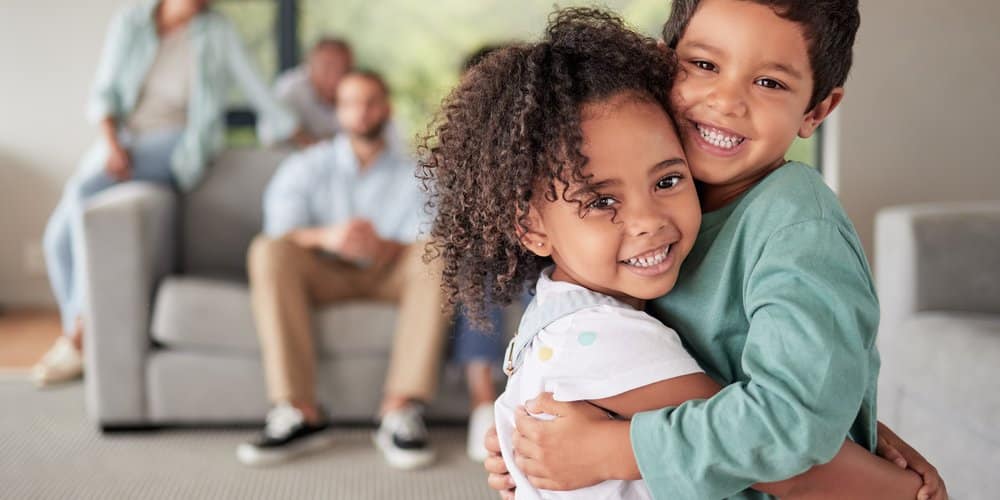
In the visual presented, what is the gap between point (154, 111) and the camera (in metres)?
3.37

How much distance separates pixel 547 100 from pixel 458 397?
185cm

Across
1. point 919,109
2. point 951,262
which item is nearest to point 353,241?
point 951,262

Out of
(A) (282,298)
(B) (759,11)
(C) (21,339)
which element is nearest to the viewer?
(B) (759,11)

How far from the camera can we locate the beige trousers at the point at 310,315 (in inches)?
98.7

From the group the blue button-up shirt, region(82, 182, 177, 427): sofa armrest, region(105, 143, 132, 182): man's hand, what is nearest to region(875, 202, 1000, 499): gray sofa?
the blue button-up shirt

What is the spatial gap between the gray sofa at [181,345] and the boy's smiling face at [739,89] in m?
1.77

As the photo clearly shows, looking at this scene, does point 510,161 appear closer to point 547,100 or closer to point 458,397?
point 547,100

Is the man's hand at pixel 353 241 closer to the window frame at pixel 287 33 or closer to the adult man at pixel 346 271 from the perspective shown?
the adult man at pixel 346 271

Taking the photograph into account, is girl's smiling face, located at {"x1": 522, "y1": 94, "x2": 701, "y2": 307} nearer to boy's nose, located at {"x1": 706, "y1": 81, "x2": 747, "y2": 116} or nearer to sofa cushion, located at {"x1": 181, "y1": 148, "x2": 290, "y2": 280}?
boy's nose, located at {"x1": 706, "y1": 81, "x2": 747, "y2": 116}

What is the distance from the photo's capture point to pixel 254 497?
2180mm

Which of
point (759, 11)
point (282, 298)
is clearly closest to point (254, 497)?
point (282, 298)

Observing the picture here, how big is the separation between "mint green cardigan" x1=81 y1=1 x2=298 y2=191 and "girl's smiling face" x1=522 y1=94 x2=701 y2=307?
253 centimetres

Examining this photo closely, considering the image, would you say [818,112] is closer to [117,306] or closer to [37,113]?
[117,306]

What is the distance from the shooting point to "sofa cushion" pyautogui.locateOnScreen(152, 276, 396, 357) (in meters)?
2.58
